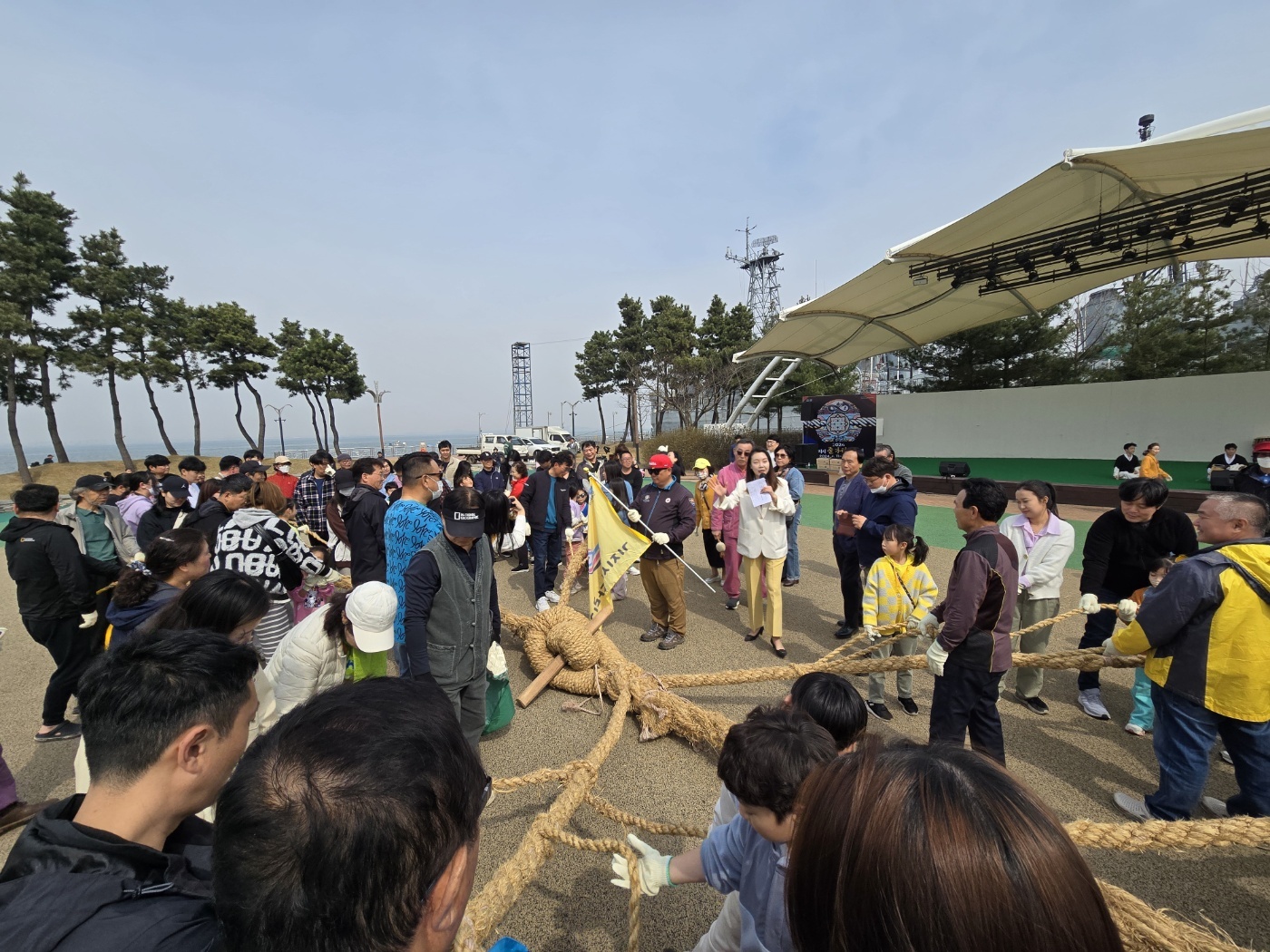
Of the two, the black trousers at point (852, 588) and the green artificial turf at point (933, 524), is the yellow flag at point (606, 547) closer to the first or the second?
the black trousers at point (852, 588)

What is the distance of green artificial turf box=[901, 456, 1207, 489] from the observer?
14.0 metres

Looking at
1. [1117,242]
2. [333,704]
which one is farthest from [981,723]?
[1117,242]

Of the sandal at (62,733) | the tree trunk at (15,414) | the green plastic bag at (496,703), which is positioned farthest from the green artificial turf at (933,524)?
the tree trunk at (15,414)

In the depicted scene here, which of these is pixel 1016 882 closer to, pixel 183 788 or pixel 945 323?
pixel 183 788

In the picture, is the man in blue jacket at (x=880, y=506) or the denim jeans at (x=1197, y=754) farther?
the man in blue jacket at (x=880, y=506)

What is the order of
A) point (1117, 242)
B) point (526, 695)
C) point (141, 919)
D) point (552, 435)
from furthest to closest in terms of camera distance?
point (552, 435) < point (1117, 242) < point (526, 695) < point (141, 919)

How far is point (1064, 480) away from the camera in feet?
49.5

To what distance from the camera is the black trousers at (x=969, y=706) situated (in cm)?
270

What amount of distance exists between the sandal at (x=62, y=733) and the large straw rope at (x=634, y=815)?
319 cm

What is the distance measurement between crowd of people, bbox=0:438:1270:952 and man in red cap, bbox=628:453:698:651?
29 millimetres

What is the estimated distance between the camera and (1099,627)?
148 inches

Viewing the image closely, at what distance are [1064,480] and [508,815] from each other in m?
17.9

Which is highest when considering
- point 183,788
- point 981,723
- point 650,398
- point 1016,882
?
point 650,398

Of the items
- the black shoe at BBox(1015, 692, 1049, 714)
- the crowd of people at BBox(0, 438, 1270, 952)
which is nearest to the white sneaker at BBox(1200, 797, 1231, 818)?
the crowd of people at BBox(0, 438, 1270, 952)
